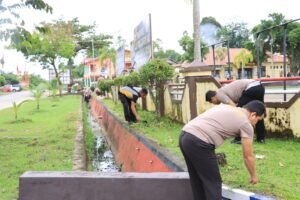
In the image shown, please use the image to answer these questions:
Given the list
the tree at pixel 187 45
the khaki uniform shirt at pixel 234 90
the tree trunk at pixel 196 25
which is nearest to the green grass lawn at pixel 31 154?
the khaki uniform shirt at pixel 234 90

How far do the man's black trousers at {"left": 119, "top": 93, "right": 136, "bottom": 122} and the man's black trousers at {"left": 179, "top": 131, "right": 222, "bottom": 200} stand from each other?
29.6 feet

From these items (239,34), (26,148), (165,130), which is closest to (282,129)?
(165,130)

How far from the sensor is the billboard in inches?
659

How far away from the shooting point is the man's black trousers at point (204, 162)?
4148 millimetres

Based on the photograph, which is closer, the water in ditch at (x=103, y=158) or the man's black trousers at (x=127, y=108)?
the water in ditch at (x=103, y=158)

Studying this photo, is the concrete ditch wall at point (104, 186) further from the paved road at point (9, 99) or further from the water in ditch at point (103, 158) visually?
the paved road at point (9, 99)

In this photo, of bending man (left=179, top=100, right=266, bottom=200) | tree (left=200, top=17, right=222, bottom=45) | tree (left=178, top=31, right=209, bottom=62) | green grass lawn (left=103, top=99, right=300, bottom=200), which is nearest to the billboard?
green grass lawn (left=103, top=99, right=300, bottom=200)

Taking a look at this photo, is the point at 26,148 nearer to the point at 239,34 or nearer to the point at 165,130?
the point at 165,130

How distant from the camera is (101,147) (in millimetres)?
15906

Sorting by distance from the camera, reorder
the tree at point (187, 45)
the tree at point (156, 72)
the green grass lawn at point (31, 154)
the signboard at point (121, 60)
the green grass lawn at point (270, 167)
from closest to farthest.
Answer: the green grass lawn at point (270, 167), the green grass lawn at point (31, 154), the tree at point (156, 72), the signboard at point (121, 60), the tree at point (187, 45)

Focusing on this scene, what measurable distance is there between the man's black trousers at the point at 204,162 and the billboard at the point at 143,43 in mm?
12587

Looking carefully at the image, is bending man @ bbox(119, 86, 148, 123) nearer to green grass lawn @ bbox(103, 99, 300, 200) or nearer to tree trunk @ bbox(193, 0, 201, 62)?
tree trunk @ bbox(193, 0, 201, 62)

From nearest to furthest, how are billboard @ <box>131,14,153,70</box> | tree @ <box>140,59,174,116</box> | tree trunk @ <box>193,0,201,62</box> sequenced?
tree @ <box>140,59,174,116</box>, tree trunk @ <box>193,0,201,62</box>, billboard @ <box>131,14,153,70</box>

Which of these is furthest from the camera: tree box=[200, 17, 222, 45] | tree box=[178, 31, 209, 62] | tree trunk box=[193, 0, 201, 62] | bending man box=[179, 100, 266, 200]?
tree box=[200, 17, 222, 45]
